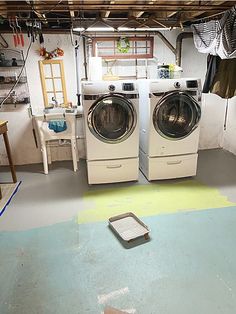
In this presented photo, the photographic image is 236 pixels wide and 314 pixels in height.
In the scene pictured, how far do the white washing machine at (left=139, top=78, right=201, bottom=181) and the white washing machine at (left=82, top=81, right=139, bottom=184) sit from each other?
194mm

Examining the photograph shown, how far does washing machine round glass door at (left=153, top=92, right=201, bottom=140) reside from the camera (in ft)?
9.82

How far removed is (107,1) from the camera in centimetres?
262

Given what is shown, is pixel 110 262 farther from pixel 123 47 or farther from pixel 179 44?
pixel 179 44

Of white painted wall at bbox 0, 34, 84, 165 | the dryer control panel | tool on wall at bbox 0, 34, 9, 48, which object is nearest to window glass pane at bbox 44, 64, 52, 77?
white painted wall at bbox 0, 34, 84, 165

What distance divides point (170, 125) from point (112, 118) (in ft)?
2.55

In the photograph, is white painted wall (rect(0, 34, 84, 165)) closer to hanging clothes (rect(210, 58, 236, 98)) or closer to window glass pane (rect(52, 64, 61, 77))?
window glass pane (rect(52, 64, 61, 77))

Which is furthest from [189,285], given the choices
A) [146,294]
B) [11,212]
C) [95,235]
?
[11,212]

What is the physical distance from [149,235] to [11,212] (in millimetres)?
1566

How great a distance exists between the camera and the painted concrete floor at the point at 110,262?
1.61 m

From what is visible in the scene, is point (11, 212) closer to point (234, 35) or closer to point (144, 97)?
point (144, 97)

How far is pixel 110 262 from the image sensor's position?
76.4 inches

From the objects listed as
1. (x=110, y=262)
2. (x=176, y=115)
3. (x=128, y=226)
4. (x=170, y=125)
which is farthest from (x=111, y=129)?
(x=110, y=262)

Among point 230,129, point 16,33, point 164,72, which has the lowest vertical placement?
point 230,129

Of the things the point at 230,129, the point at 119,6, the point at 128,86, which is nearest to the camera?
the point at 119,6
